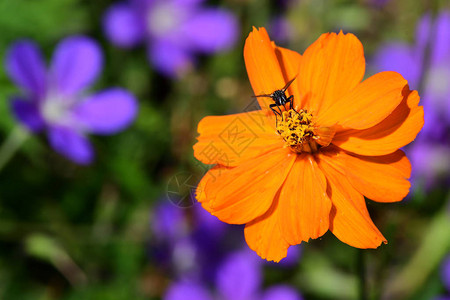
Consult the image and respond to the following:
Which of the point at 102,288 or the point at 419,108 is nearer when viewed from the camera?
the point at 419,108

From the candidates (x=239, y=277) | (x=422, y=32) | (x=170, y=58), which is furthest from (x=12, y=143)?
(x=422, y=32)

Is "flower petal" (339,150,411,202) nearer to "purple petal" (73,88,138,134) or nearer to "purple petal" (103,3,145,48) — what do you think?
"purple petal" (73,88,138,134)

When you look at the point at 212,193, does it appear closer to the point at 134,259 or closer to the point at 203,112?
the point at 134,259

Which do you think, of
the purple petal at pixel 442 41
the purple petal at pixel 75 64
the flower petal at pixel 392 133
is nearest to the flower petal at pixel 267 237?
the flower petal at pixel 392 133

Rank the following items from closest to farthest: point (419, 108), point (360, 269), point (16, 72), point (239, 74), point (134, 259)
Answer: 1. point (419, 108)
2. point (360, 269)
3. point (16, 72)
4. point (134, 259)
5. point (239, 74)

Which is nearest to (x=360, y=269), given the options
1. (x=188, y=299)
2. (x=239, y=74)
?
(x=188, y=299)

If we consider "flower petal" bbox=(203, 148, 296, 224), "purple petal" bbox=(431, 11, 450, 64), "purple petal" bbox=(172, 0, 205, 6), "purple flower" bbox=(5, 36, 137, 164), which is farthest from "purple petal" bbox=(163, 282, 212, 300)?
"purple petal" bbox=(172, 0, 205, 6)
